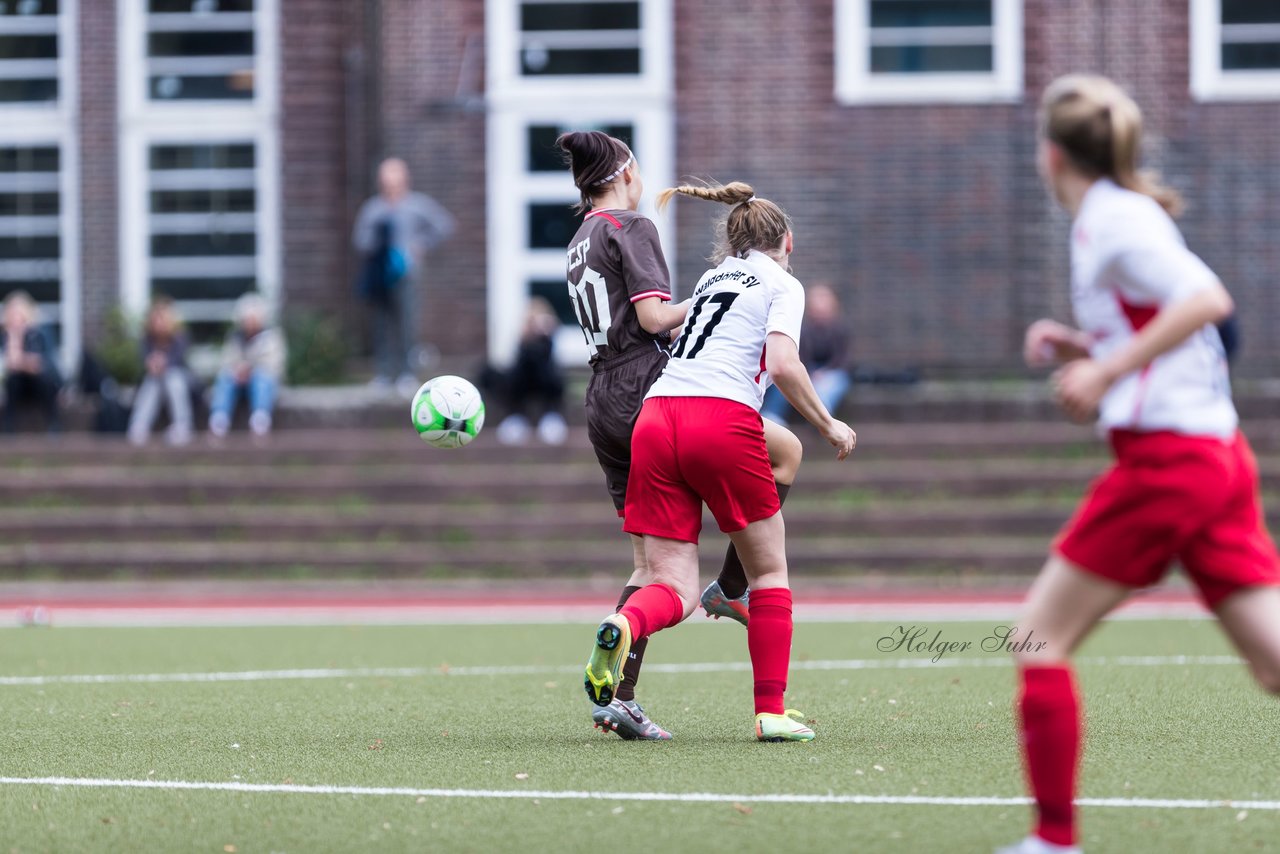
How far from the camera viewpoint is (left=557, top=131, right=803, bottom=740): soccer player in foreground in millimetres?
6496

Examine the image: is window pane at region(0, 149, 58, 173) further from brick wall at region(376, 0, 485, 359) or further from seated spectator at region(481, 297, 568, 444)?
seated spectator at region(481, 297, 568, 444)

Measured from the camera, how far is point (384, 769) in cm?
589

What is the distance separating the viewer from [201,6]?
68.9 feet

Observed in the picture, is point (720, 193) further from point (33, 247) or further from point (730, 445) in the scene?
point (33, 247)

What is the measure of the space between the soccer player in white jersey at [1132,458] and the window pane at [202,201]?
18.0m

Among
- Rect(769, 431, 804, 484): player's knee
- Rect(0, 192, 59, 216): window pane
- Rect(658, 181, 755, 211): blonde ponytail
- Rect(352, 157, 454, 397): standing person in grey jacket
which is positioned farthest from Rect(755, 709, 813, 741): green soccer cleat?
Rect(0, 192, 59, 216): window pane

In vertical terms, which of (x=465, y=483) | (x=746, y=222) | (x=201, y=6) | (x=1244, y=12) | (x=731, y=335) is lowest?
(x=465, y=483)

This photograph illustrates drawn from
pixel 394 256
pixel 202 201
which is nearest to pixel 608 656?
pixel 394 256

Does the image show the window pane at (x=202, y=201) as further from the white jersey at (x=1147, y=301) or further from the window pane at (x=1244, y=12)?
the white jersey at (x=1147, y=301)

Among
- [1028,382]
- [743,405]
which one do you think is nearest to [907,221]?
[1028,382]

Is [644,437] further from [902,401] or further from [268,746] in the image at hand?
[902,401]

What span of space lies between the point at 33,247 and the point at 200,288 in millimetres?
2151

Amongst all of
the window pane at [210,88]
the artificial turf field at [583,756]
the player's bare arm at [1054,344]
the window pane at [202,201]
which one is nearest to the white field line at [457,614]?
the artificial turf field at [583,756]

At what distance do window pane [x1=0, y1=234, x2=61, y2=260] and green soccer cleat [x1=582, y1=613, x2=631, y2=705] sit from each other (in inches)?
672
